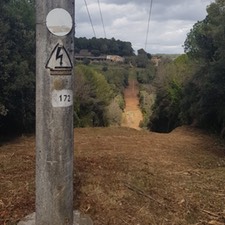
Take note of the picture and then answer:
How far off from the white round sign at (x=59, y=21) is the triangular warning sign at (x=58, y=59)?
109 mm

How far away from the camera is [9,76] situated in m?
10.6

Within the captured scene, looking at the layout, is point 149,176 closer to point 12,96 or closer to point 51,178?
point 51,178

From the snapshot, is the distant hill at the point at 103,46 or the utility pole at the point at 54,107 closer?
the utility pole at the point at 54,107

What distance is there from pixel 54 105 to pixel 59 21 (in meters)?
0.61

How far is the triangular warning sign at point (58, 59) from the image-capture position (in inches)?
103

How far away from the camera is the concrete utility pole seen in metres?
2.61

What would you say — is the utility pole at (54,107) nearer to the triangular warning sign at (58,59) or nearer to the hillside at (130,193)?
the triangular warning sign at (58,59)

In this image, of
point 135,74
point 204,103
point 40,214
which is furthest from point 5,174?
point 135,74

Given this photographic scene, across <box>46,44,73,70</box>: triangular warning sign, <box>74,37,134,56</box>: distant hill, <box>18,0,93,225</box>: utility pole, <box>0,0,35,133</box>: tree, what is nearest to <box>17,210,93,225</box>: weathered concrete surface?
<box>18,0,93,225</box>: utility pole

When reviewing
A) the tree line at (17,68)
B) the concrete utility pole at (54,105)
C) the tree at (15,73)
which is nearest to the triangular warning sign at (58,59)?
the concrete utility pole at (54,105)

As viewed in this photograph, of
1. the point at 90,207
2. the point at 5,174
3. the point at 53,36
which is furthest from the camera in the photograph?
the point at 5,174

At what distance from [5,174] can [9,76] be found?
6532mm

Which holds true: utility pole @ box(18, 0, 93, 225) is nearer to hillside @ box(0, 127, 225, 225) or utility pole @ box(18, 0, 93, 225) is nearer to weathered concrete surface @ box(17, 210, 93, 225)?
weathered concrete surface @ box(17, 210, 93, 225)

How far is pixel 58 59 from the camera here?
8.63 feet
